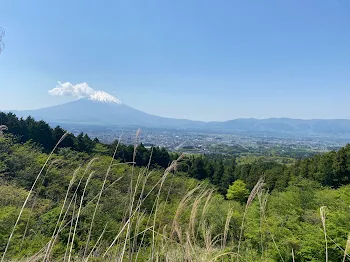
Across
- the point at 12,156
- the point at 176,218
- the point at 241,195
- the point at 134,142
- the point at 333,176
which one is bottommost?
the point at 241,195

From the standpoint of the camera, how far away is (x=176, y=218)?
111cm

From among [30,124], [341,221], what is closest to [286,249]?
[341,221]

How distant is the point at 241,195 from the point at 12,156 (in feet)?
55.6

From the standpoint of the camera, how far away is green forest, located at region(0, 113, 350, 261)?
1127 millimetres

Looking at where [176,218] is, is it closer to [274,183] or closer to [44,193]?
[44,193]

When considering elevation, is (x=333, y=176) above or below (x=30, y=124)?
below

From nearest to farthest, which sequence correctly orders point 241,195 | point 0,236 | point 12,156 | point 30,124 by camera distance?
point 0,236
point 12,156
point 241,195
point 30,124

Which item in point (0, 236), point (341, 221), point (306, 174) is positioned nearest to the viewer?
point (341, 221)

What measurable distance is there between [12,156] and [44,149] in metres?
9.83

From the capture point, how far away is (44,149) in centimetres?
2727

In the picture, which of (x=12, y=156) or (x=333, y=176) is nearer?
(x=12, y=156)

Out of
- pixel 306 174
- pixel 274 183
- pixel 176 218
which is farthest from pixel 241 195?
pixel 176 218

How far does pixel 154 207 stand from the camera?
9.04 ft

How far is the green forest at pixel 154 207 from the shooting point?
1.13m
